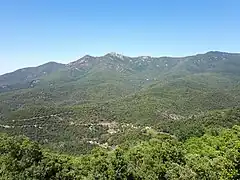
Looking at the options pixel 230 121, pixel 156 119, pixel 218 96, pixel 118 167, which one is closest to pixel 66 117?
pixel 156 119

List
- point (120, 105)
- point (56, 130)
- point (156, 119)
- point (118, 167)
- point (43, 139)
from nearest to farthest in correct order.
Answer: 1. point (118, 167)
2. point (43, 139)
3. point (56, 130)
4. point (156, 119)
5. point (120, 105)

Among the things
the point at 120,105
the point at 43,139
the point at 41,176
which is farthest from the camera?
the point at 120,105

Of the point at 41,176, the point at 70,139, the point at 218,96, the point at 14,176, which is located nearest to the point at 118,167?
the point at 41,176

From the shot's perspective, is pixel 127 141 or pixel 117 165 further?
pixel 127 141

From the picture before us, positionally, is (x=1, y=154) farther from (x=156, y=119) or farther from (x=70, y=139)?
(x=156, y=119)

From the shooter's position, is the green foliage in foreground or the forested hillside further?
the forested hillside

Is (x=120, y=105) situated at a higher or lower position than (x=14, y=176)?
lower

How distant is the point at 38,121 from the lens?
153 meters

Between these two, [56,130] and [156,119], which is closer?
[56,130]

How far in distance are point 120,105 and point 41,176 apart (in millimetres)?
154956

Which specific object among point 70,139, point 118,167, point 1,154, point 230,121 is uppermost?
point 1,154

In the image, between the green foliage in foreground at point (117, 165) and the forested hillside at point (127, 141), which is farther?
the forested hillside at point (127, 141)

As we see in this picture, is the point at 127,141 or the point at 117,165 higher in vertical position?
the point at 117,165

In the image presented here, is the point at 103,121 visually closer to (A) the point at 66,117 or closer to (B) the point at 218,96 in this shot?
(A) the point at 66,117
